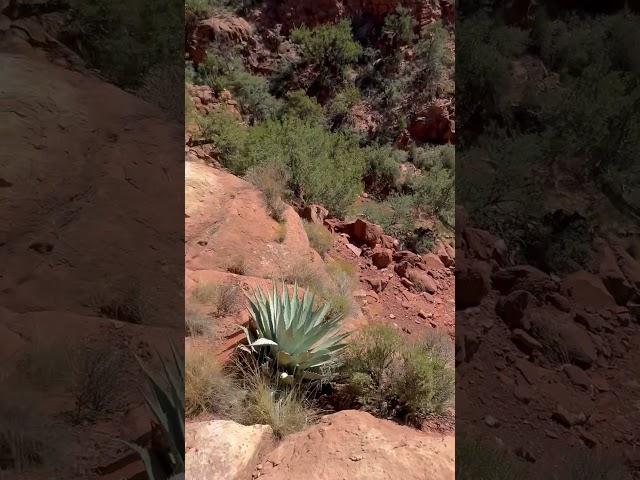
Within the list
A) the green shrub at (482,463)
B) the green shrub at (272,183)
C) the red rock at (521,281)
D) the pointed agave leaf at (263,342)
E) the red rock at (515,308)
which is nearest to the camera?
the green shrub at (482,463)

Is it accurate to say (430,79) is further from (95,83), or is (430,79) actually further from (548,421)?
(548,421)

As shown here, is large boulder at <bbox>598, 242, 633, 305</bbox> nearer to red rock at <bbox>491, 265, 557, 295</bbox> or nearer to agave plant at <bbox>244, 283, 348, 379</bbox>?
red rock at <bbox>491, 265, 557, 295</bbox>

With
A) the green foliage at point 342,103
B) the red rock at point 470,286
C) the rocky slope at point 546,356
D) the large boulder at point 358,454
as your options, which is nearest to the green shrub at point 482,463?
the large boulder at point 358,454

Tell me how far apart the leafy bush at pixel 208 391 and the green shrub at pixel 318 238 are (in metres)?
2.88

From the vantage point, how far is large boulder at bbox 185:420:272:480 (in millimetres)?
2229

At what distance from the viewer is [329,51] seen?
38.8 ft

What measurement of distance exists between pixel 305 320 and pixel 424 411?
87cm

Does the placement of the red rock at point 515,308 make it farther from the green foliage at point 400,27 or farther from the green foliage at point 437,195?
the green foliage at point 400,27

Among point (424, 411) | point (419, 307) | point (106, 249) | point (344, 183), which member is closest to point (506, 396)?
point (424, 411)

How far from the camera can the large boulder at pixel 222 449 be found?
223 cm

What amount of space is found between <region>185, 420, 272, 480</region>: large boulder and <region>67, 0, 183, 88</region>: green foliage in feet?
17.7

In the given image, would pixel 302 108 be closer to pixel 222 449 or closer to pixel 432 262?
pixel 432 262

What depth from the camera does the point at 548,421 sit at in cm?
304

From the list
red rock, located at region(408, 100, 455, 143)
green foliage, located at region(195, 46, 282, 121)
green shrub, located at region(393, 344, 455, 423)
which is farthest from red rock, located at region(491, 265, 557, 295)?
green foliage, located at region(195, 46, 282, 121)
